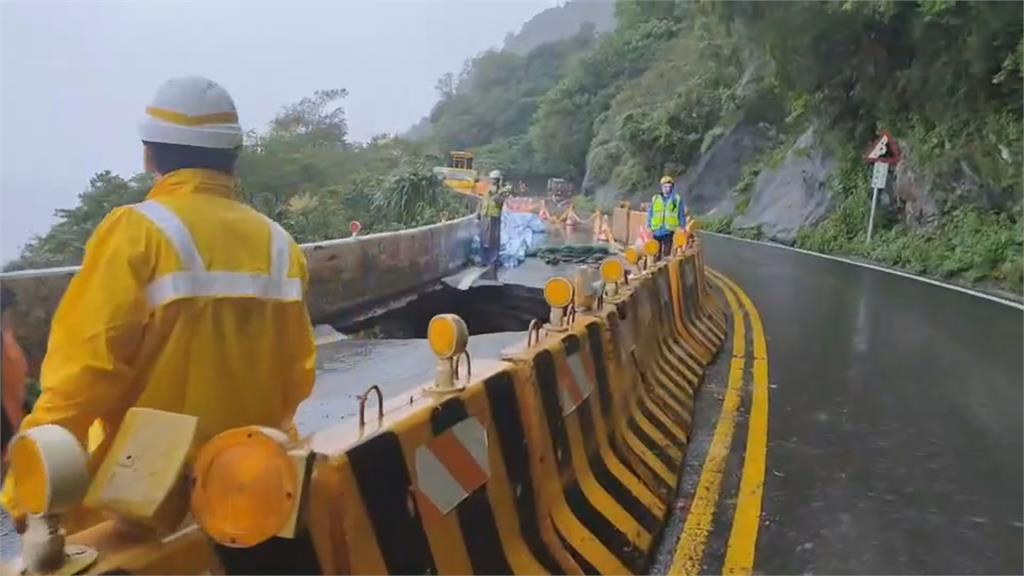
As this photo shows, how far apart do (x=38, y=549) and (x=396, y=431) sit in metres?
1.12

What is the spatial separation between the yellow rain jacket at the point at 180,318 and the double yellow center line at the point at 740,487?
2352mm

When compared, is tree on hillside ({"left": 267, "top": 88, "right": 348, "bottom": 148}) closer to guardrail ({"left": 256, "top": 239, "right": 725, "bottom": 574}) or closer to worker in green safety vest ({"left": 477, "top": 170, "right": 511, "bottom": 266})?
worker in green safety vest ({"left": 477, "top": 170, "right": 511, "bottom": 266})

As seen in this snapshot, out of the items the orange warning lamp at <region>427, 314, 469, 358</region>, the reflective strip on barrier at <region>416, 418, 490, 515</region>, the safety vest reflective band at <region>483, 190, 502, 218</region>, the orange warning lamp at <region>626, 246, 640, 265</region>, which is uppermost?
the orange warning lamp at <region>427, 314, 469, 358</region>

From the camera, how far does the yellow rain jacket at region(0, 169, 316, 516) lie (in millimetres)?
2357

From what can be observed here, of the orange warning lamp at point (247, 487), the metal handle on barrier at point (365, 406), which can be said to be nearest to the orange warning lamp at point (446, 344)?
the metal handle on barrier at point (365, 406)

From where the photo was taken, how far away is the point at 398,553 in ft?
9.53

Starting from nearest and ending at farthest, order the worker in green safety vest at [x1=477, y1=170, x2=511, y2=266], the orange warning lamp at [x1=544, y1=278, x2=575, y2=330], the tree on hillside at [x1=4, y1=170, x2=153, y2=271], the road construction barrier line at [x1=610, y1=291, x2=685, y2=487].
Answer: the orange warning lamp at [x1=544, y1=278, x2=575, y2=330] < the road construction barrier line at [x1=610, y1=291, x2=685, y2=487] < the tree on hillside at [x1=4, y1=170, x2=153, y2=271] < the worker in green safety vest at [x1=477, y1=170, x2=511, y2=266]

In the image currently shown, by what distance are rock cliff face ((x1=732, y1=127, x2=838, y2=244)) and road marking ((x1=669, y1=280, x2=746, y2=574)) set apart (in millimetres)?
22664

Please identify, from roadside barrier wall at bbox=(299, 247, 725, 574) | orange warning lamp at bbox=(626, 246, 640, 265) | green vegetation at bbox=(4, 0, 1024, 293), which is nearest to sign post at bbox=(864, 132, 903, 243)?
green vegetation at bbox=(4, 0, 1024, 293)

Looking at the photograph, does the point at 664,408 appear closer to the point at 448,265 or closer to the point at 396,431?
the point at 396,431

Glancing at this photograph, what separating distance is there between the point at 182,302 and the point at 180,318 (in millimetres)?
43

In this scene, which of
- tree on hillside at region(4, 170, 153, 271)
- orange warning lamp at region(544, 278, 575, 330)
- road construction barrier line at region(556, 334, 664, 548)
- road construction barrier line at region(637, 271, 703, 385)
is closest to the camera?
road construction barrier line at region(556, 334, 664, 548)

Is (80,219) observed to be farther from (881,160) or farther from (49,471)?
(881,160)

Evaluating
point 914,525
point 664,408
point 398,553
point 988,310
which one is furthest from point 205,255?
point 988,310
